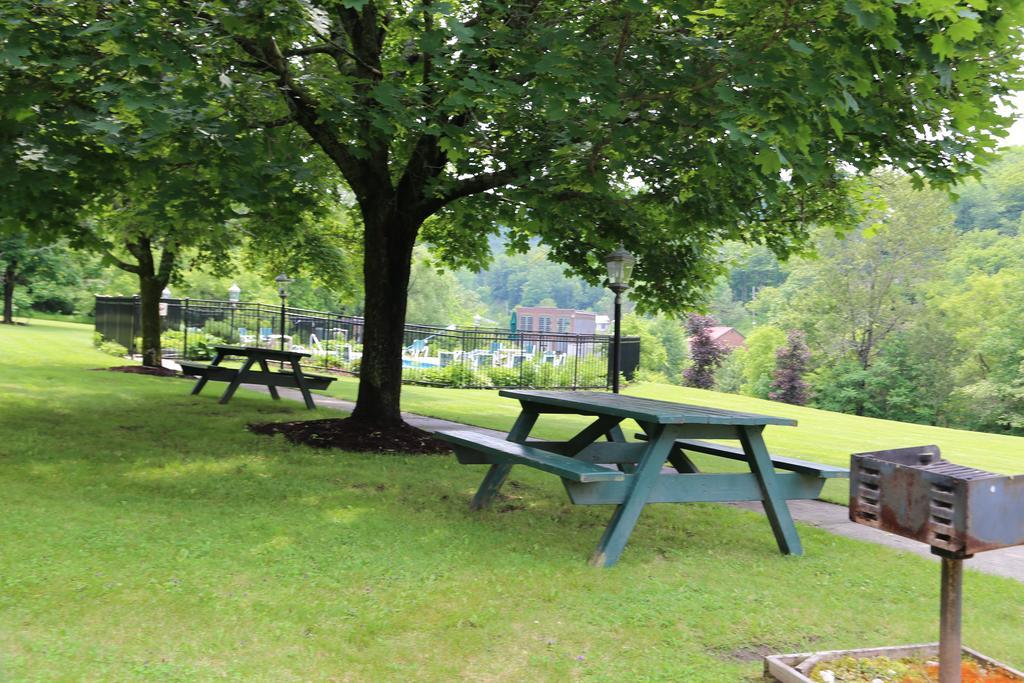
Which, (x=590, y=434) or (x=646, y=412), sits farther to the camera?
(x=590, y=434)

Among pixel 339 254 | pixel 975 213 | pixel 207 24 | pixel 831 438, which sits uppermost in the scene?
pixel 975 213

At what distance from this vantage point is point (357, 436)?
925 cm

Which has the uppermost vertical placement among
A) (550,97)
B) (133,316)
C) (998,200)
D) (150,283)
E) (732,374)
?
(998,200)

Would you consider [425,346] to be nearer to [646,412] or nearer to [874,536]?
[874,536]

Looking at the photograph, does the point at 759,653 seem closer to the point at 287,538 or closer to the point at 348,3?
the point at 287,538

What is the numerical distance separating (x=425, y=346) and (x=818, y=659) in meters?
25.4

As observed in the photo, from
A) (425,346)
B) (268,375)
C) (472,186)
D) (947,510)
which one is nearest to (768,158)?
(947,510)

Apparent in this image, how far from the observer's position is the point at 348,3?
5.54 metres

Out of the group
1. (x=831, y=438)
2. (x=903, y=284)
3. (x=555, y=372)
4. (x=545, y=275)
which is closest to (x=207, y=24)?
(x=831, y=438)

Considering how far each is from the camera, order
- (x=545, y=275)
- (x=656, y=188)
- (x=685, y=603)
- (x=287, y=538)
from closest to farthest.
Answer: (x=685, y=603) → (x=287, y=538) → (x=656, y=188) → (x=545, y=275)

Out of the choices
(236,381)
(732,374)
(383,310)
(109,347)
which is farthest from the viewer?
(732,374)

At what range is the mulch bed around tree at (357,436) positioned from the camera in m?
8.88

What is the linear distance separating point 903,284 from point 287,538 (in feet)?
178

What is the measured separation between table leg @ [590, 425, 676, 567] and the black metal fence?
678 inches
